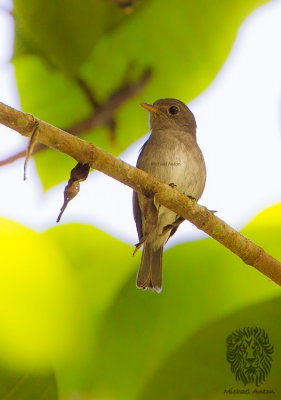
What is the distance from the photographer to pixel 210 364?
5.27 ft

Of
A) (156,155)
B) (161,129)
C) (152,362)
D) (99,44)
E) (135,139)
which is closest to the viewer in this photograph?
(152,362)

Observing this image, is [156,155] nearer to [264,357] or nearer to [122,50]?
[122,50]

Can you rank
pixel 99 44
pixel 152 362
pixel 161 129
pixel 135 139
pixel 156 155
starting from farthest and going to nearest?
1. pixel 161 129
2. pixel 156 155
3. pixel 135 139
4. pixel 99 44
5. pixel 152 362

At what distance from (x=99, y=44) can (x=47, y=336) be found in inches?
34.0

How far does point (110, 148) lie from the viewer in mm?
1809

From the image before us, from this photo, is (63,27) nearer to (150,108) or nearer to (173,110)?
(150,108)

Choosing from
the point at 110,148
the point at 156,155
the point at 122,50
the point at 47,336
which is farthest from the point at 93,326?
the point at 156,155

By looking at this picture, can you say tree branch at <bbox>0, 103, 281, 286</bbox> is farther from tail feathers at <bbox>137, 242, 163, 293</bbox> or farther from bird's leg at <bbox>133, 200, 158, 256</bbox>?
tail feathers at <bbox>137, 242, 163, 293</bbox>

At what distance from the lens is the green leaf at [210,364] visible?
1.52 m

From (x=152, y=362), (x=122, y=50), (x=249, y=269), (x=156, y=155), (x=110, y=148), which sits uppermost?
(x=156, y=155)
